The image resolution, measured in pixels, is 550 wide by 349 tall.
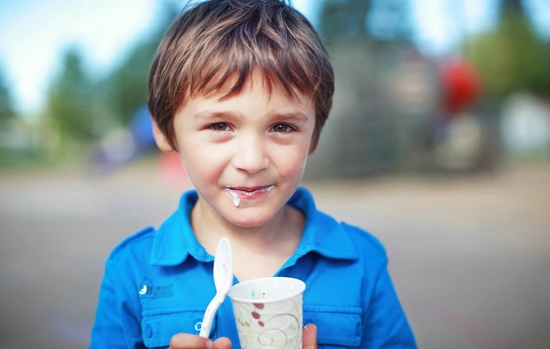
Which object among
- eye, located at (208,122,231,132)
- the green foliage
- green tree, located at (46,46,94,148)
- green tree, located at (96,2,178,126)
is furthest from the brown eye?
the green foliage

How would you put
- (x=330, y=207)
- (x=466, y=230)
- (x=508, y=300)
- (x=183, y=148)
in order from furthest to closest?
(x=330, y=207) < (x=466, y=230) < (x=508, y=300) < (x=183, y=148)

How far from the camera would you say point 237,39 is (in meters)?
1.37

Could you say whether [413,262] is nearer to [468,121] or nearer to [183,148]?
[183,148]

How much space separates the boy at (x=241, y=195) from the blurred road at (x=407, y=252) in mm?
1945

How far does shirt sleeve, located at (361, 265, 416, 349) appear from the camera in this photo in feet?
4.91

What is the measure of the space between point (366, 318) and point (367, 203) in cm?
647

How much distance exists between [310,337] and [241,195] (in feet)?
1.35

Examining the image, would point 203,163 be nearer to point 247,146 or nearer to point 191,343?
point 247,146

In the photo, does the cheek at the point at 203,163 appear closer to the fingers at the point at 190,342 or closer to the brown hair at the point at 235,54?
the brown hair at the point at 235,54

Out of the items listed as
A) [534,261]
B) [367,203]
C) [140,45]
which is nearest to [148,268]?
[534,261]

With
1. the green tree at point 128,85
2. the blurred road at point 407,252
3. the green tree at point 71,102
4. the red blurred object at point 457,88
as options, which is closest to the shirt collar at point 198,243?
the blurred road at point 407,252

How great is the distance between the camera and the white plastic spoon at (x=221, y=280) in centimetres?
112

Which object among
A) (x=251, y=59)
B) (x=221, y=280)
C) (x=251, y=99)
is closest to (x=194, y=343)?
(x=221, y=280)

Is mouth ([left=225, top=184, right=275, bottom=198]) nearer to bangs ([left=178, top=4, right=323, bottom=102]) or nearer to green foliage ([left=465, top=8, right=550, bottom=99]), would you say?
bangs ([left=178, top=4, right=323, bottom=102])
